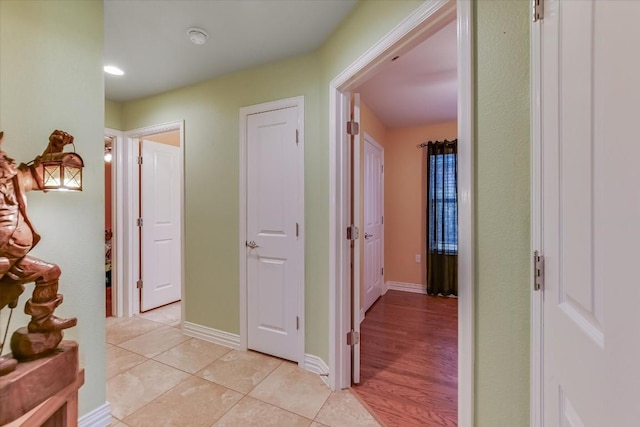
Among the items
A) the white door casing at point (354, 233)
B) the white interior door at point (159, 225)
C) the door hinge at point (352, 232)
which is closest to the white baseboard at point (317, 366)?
the white door casing at point (354, 233)

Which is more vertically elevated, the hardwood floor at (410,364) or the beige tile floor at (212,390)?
the beige tile floor at (212,390)

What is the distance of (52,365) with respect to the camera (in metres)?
1.00

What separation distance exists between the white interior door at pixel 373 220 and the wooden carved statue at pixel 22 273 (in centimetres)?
276

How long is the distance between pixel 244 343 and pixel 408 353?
1.42 meters

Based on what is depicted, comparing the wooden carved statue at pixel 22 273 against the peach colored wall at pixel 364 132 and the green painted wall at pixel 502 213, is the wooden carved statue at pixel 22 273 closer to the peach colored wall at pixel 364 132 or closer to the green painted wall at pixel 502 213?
the green painted wall at pixel 502 213

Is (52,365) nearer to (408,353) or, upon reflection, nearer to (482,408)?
(482,408)

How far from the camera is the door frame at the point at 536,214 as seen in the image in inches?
30.1

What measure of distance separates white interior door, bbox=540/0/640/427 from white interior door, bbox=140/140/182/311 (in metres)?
3.42

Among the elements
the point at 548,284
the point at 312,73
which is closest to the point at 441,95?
the point at 312,73

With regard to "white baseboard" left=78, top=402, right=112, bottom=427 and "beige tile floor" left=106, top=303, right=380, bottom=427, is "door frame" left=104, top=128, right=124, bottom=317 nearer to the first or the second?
"beige tile floor" left=106, top=303, right=380, bottom=427

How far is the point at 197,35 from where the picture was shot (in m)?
1.88

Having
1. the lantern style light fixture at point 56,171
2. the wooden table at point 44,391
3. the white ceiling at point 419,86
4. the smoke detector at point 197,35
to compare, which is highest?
the white ceiling at point 419,86

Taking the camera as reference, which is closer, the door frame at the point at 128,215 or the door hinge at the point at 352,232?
the door hinge at the point at 352,232

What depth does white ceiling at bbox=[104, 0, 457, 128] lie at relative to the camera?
165 centimetres
